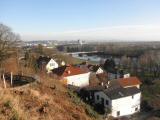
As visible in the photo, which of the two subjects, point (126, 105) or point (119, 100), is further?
point (126, 105)

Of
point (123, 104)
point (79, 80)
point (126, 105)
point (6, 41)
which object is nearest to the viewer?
point (6, 41)

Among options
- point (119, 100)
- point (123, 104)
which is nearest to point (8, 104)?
point (119, 100)

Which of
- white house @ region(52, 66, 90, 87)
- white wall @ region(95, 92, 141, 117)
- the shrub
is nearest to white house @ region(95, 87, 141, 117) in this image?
white wall @ region(95, 92, 141, 117)

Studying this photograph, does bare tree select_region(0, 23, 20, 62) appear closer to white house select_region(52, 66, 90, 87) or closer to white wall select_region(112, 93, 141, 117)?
white wall select_region(112, 93, 141, 117)

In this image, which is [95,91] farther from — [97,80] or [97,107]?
[97,80]

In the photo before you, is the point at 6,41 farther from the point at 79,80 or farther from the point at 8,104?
the point at 79,80

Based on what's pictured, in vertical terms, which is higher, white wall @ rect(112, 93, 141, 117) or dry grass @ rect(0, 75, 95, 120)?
dry grass @ rect(0, 75, 95, 120)
